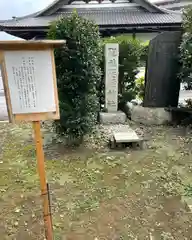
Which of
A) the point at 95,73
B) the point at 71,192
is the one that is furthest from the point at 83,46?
the point at 71,192

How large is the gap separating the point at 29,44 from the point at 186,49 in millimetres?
4093

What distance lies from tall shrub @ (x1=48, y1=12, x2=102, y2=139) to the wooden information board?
1944 mm

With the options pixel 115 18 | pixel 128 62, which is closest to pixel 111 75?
pixel 128 62

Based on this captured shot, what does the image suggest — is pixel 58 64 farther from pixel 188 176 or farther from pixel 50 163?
pixel 188 176

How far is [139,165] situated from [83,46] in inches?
86.2

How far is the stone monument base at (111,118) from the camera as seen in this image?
5.72 m

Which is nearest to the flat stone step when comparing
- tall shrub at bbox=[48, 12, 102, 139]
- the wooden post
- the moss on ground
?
the moss on ground

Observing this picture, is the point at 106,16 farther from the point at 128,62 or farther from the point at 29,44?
the point at 29,44

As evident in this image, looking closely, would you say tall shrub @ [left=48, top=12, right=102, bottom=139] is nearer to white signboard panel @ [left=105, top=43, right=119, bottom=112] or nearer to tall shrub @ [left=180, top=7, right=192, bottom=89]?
white signboard panel @ [left=105, top=43, right=119, bottom=112]

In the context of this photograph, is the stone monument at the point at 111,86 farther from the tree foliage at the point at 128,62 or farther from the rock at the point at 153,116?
the rock at the point at 153,116

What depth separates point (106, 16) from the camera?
1041 cm

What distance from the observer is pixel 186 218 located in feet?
8.68

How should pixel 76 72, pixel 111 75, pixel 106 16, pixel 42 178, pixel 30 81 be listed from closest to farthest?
pixel 30 81, pixel 42 178, pixel 76 72, pixel 111 75, pixel 106 16

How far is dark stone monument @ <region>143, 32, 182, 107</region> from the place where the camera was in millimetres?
5547
